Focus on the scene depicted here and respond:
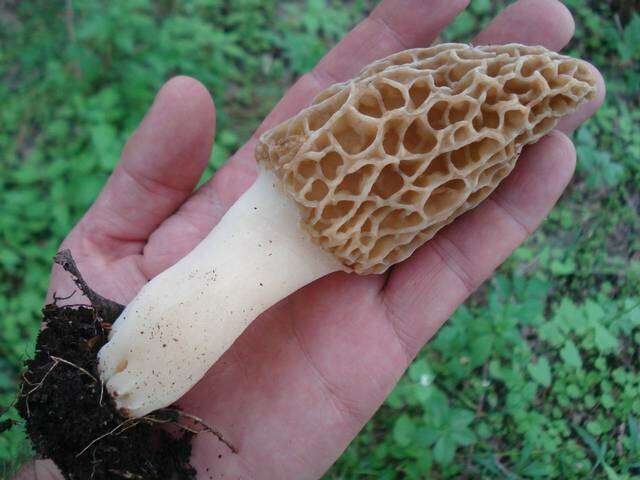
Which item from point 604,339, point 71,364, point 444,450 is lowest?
point 604,339

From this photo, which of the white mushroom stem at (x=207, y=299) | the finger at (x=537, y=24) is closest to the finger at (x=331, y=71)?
the finger at (x=537, y=24)

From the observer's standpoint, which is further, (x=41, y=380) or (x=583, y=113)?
(x=583, y=113)

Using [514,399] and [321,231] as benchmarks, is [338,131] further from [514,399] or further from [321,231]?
[514,399]

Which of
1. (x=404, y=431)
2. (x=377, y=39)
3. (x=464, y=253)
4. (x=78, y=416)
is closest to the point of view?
(x=78, y=416)

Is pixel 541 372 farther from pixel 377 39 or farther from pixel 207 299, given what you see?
pixel 377 39

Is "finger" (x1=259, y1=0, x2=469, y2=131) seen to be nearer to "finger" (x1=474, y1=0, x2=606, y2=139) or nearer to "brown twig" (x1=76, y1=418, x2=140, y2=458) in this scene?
"finger" (x1=474, y1=0, x2=606, y2=139)

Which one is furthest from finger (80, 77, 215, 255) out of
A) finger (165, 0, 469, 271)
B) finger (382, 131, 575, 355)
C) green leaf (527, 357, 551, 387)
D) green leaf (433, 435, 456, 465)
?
green leaf (527, 357, 551, 387)

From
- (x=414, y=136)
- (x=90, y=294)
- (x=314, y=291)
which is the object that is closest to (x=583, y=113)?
(x=414, y=136)
